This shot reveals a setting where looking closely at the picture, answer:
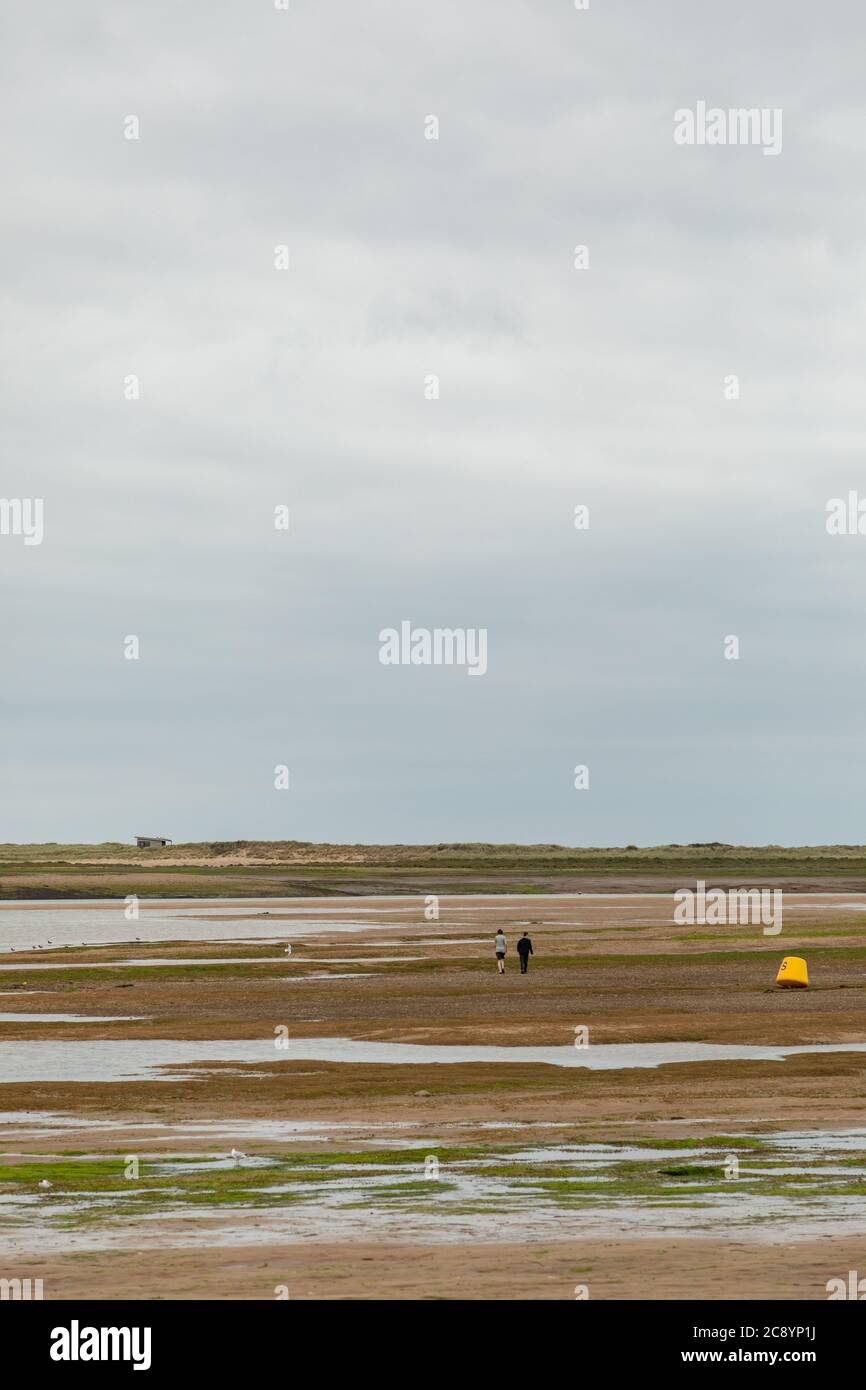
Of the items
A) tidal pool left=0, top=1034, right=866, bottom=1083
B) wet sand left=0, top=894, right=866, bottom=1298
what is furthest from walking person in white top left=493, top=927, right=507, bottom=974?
tidal pool left=0, top=1034, right=866, bottom=1083

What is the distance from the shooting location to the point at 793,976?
51.0 meters

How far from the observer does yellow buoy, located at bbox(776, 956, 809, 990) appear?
50938mm

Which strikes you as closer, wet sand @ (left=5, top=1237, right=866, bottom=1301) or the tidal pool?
wet sand @ (left=5, top=1237, right=866, bottom=1301)

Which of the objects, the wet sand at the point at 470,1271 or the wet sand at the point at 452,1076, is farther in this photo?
the wet sand at the point at 452,1076

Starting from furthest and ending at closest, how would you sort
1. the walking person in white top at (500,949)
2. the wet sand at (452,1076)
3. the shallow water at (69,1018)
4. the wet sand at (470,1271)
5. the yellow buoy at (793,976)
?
the walking person in white top at (500,949) < the yellow buoy at (793,976) < the shallow water at (69,1018) < the wet sand at (452,1076) < the wet sand at (470,1271)

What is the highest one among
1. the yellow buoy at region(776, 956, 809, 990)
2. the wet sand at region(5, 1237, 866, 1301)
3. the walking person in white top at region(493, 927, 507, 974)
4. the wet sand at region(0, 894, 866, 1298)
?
the walking person in white top at region(493, 927, 507, 974)

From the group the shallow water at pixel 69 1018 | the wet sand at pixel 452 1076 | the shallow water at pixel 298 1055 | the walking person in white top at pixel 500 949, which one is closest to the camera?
the wet sand at pixel 452 1076

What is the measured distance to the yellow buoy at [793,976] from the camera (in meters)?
50.9

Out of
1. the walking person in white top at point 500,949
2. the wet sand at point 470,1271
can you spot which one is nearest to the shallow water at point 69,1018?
the walking person in white top at point 500,949

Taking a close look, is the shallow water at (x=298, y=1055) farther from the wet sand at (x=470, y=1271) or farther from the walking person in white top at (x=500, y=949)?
the walking person in white top at (x=500, y=949)

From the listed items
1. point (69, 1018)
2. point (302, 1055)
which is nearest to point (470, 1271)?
point (302, 1055)

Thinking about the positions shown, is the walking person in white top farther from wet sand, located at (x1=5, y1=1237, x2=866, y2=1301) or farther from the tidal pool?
wet sand, located at (x1=5, y1=1237, x2=866, y2=1301)

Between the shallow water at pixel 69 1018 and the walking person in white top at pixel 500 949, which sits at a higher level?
the walking person in white top at pixel 500 949

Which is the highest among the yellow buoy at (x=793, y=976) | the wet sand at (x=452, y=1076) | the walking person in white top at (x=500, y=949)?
the walking person in white top at (x=500, y=949)
